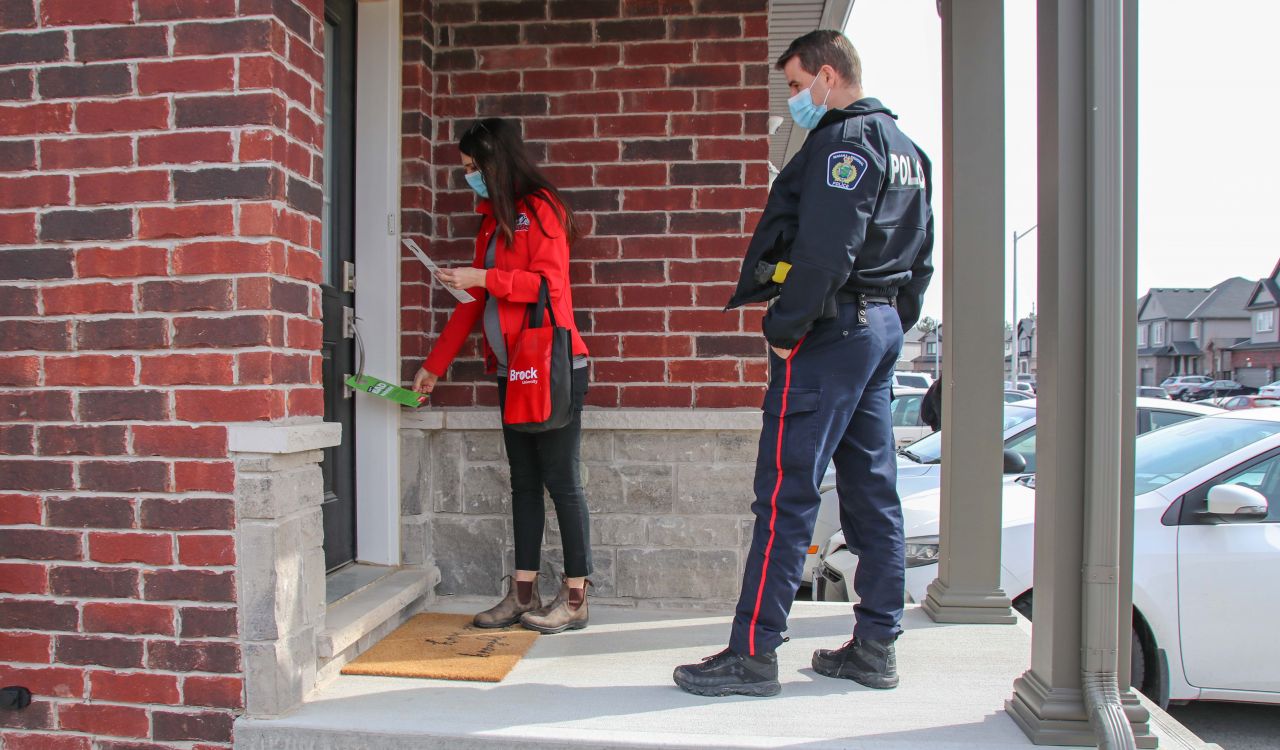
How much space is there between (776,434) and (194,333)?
1.79 m

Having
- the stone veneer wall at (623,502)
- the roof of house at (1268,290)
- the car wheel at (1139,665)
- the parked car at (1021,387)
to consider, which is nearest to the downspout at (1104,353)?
the stone veneer wall at (623,502)

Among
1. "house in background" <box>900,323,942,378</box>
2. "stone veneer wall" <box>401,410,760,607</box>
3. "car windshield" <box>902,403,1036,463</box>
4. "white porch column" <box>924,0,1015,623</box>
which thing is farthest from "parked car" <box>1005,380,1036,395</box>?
"house in background" <box>900,323,942,378</box>

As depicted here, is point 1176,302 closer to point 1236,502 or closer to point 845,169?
point 1236,502

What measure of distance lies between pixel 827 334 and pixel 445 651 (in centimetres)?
180

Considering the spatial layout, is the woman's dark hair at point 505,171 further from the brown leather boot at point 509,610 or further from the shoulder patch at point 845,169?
the brown leather boot at point 509,610

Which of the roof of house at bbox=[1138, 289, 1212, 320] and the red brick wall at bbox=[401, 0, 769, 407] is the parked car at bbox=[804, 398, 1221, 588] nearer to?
the red brick wall at bbox=[401, 0, 769, 407]

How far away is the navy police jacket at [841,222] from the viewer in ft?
8.21

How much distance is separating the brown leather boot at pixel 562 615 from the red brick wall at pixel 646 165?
34.4 inches

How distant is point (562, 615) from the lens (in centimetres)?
343

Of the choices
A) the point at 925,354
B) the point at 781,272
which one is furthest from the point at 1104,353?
the point at 925,354

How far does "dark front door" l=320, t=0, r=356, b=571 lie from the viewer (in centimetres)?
355

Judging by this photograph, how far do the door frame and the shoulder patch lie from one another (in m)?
2.00

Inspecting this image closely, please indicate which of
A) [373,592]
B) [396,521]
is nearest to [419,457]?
[396,521]

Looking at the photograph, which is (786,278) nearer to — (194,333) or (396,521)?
(194,333)
